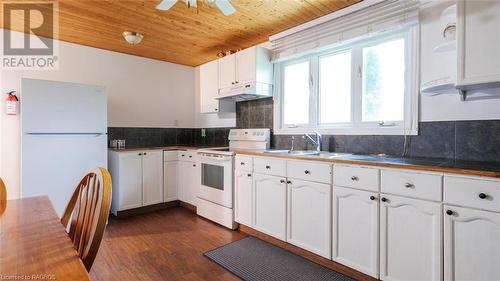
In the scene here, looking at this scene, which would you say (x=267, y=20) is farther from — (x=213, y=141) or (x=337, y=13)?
(x=213, y=141)

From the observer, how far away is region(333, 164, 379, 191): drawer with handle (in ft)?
5.64

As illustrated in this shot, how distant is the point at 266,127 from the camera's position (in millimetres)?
3285

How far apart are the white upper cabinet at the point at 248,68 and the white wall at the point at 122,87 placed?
135 centimetres

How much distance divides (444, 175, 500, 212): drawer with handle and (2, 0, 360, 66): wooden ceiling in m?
1.75

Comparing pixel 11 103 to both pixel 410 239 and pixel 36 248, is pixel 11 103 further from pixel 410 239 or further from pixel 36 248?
pixel 410 239

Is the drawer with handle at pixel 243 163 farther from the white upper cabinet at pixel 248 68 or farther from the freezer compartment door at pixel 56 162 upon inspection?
the freezer compartment door at pixel 56 162

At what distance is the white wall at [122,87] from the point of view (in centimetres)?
296

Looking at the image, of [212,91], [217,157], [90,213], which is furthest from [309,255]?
[212,91]

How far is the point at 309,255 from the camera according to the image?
2.18m

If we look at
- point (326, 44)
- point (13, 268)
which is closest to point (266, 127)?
point (326, 44)

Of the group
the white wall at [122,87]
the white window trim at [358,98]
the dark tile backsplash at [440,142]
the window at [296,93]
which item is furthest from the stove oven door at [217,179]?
the white wall at [122,87]

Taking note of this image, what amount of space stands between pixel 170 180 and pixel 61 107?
1.58 m

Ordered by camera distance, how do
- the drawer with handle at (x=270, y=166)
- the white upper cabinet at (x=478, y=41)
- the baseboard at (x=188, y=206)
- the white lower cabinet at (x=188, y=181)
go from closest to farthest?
the white upper cabinet at (x=478, y=41)
the drawer with handle at (x=270, y=166)
the white lower cabinet at (x=188, y=181)
the baseboard at (x=188, y=206)

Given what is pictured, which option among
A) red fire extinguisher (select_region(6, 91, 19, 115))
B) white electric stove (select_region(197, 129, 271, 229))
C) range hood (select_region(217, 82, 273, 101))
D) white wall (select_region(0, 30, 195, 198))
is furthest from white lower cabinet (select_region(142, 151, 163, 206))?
red fire extinguisher (select_region(6, 91, 19, 115))
